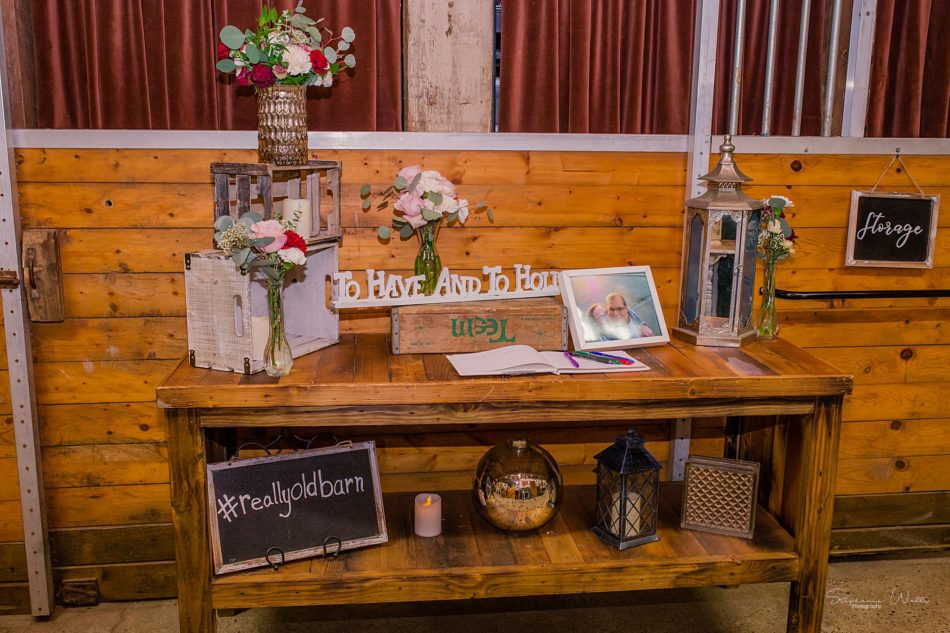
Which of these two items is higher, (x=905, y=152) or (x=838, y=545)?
(x=905, y=152)

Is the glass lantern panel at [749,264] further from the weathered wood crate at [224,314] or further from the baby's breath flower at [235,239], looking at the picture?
the baby's breath flower at [235,239]

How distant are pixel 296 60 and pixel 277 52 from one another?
5 centimetres

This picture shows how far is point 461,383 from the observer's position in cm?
179

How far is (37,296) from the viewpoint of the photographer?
221 cm

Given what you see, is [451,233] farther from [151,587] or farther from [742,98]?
A: [151,587]

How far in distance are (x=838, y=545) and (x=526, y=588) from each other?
1322 mm

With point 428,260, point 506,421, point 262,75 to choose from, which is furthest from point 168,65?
point 506,421

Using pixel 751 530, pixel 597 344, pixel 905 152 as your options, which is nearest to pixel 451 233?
pixel 597 344

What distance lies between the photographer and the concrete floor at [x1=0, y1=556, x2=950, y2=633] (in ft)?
7.74

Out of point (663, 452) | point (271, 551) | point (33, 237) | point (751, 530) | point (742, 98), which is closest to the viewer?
point (271, 551)

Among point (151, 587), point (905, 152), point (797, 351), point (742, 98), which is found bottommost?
point (151, 587)

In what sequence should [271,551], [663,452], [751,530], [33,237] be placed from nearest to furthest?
1. [271,551]
2. [751,530]
3. [33,237]
4. [663,452]

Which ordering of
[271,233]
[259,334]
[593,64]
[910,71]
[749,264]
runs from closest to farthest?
[271,233] < [259,334] < [749,264] < [593,64] < [910,71]

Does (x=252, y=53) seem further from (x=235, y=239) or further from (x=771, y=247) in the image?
(x=771, y=247)
